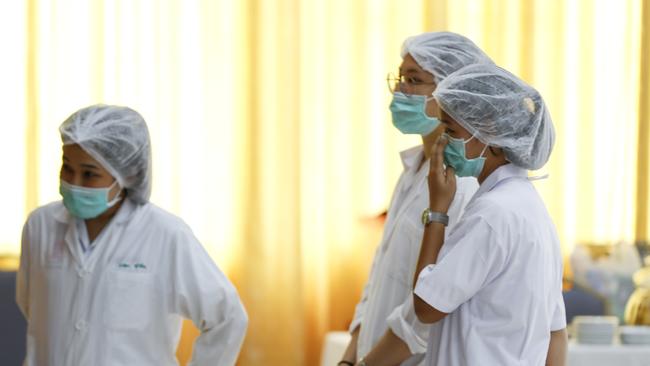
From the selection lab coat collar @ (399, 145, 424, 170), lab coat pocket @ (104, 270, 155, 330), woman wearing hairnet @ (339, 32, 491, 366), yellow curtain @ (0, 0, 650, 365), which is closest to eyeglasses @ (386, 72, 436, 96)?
woman wearing hairnet @ (339, 32, 491, 366)

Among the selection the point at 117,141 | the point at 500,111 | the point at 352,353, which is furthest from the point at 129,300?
the point at 500,111

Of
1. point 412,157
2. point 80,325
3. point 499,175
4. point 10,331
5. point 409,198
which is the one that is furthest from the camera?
point 10,331

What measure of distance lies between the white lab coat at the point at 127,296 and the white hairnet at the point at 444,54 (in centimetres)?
67

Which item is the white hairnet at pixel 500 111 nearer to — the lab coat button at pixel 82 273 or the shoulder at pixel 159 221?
the shoulder at pixel 159 221

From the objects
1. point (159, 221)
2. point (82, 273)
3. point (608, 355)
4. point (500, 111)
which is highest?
point (500, 111)

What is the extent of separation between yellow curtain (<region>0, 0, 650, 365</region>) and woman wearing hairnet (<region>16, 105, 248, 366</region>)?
244cm

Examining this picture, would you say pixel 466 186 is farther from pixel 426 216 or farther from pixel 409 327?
pixel 409 327

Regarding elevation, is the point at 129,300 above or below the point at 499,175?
below

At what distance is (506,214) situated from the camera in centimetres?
207

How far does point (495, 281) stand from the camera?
209 centimetres

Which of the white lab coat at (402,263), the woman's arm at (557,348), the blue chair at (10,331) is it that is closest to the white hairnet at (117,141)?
the white lab coat at (402,263)

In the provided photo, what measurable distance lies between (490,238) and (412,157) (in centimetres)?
61

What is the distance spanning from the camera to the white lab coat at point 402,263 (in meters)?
2.36

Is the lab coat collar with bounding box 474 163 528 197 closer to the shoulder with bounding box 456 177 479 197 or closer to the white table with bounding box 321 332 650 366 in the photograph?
the shoulder with bounding box 456 177 479 197
